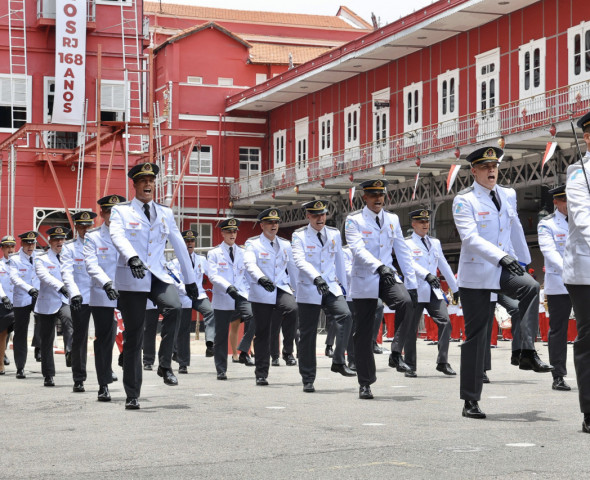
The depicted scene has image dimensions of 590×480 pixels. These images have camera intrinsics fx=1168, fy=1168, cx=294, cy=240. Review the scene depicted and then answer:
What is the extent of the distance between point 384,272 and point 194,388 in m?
3.17

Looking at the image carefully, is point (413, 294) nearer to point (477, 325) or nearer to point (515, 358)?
point (515, 358)

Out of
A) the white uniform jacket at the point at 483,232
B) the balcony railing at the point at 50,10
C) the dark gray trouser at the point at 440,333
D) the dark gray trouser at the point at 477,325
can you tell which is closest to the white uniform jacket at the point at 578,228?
the white uniform jacket at the point at 483,232

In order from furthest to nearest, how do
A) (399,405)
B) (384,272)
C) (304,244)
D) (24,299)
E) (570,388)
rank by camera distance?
(24,299) → (304,244) → (570,388) → (384,272) → (399,405)

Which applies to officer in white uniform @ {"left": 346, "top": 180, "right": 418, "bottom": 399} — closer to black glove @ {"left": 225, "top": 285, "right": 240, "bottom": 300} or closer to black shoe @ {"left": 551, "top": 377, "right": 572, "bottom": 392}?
black shoe @ {"left": 551, "top": 377, "right": 572, "bottom": 392}

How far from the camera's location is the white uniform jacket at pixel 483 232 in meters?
9.30

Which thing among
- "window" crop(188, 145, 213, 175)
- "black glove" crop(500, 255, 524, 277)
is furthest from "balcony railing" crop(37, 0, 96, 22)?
"black glove" crop(500, 255, 524, 277)

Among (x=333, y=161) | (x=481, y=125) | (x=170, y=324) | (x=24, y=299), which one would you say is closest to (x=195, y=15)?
(x=333, y=161)

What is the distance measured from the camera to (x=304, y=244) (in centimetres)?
1323

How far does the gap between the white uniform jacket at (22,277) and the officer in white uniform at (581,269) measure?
Answer: 9.99 meters

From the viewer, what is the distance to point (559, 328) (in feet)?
40.2

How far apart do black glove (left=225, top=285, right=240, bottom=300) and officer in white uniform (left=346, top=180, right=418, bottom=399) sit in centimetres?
408

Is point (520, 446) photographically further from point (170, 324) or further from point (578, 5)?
point (578, 5)

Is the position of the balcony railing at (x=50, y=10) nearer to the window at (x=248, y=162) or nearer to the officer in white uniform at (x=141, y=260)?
the window at (x=248, y=162)

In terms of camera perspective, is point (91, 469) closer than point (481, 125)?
Yes
